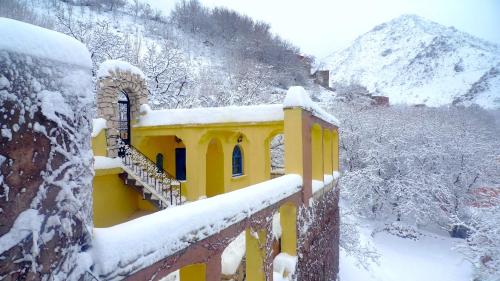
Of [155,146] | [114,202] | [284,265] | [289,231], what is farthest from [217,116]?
[284,265]

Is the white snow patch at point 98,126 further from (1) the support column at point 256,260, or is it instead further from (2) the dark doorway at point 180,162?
(1) the support column at point 256,260

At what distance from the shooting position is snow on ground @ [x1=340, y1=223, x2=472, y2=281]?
50.1 feet

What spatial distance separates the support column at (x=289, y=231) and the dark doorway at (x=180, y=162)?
24.9 ft

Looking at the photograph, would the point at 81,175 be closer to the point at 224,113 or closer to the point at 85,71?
the point at 85,71

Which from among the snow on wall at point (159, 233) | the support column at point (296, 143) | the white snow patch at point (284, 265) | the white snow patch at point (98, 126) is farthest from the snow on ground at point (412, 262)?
the snow on wall at point (159, 233)

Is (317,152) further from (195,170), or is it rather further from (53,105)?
(53,105)

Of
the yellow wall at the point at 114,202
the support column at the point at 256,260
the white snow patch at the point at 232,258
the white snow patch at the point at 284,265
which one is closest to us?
the support column at the point at 256,260

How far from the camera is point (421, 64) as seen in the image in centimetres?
6562

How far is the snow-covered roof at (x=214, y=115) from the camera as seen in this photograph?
1005cm

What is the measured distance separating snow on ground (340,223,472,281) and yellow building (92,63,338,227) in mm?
6449

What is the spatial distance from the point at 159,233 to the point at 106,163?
8.28m

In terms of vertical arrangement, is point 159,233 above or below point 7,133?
below

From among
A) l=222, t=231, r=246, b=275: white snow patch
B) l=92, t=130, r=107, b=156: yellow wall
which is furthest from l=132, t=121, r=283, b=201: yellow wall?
l=222, t=231, r=246, b=275: white snow patch

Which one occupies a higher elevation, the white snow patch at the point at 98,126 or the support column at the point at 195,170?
the white snow patch at the point at 98,126
